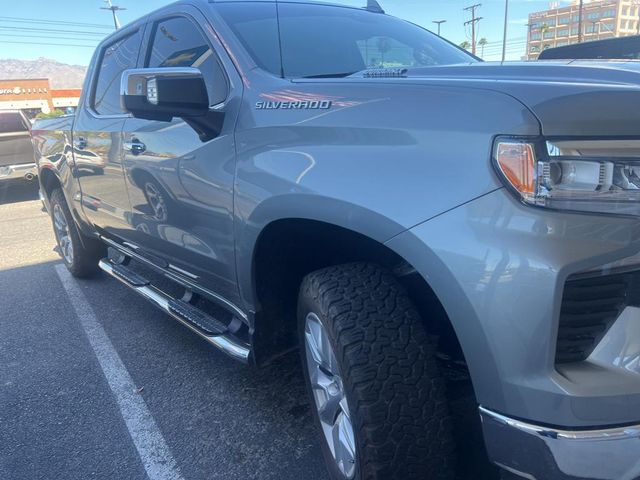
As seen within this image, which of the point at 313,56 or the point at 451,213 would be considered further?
the point at 313,56

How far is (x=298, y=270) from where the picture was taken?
7.89ft

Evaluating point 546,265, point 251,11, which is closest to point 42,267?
point 251,11

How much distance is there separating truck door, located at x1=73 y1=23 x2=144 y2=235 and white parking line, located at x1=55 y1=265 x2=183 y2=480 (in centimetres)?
72

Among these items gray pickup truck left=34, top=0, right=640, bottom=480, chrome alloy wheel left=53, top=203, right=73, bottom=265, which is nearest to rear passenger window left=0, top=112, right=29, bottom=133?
chrome alloy wheel left=53, top=203, right=73, bottom=265

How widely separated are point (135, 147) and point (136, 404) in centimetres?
138

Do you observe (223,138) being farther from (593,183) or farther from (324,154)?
(593,183)

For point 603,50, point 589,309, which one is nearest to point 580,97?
point 589,309

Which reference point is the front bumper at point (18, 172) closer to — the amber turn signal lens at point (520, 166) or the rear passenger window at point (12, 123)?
the rear passenger window at point (12, 123)

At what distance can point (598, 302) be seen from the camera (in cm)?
132

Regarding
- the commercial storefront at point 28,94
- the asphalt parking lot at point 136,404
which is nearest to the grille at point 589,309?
the asphalt parking lot at point 136,404

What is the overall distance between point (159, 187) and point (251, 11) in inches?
39.0

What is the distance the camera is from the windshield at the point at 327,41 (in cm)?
249

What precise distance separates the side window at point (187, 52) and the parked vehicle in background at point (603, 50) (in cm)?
166

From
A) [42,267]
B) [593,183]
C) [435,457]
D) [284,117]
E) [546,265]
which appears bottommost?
[42,267]
